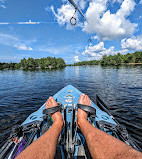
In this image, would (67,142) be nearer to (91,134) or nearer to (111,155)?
(91,134)

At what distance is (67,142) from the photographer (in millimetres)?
1906

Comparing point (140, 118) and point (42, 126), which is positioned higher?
point (42, 126)

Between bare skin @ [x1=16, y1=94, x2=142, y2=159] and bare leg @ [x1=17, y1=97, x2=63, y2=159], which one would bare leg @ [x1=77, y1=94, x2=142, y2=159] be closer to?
bare skin @ [x1=16, y1=94, x2=142, y2=159]

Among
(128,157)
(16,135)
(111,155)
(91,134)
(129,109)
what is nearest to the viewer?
(128,157)

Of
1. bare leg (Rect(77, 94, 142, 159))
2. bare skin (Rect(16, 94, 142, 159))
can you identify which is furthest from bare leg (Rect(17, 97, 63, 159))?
bare leg (Rect(77, 94, 142, 159))

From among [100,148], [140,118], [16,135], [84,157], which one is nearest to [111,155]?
[100,148]

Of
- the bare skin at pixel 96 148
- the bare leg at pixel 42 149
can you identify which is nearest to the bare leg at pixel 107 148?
the bare skin at pixel 96 148

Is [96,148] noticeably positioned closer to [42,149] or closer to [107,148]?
[107,148]

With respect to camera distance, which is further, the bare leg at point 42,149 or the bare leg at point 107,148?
the bare leg at point 42,149

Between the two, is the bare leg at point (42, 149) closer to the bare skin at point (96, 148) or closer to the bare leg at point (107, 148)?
the bare skin at point (96, 148)

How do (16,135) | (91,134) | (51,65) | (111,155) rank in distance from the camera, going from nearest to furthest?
(111,155) → (91,134) → (16,135) → (51,65)

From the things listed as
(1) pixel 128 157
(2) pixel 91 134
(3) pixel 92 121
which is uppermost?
(1) pixel 128 157

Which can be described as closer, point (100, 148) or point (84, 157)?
point (100, 148)

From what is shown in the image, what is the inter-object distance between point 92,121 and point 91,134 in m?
1.25
